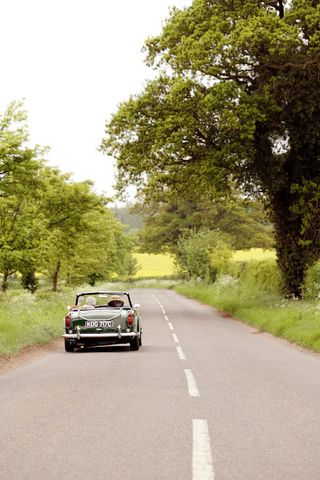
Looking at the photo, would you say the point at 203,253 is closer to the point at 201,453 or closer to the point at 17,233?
the point at 17,233

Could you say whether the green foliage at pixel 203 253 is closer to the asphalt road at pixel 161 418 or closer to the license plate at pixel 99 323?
the license plate at pixel 99 323

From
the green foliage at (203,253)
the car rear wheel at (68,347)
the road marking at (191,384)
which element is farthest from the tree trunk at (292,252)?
the green foliage at (203,253)

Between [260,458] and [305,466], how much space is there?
1.28ft

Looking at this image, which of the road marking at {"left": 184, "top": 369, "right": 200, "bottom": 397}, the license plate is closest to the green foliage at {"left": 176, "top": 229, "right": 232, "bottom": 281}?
the license plate

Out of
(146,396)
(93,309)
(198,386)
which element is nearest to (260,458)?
(146,396)

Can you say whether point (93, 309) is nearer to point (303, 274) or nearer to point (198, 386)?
point (198, 386)

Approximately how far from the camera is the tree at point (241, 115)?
23266mm

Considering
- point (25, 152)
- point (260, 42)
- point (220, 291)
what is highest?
point (260, 42)

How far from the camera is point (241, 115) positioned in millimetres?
23422

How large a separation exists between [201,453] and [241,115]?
65.3ft

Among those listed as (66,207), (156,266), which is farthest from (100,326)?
(156,266)

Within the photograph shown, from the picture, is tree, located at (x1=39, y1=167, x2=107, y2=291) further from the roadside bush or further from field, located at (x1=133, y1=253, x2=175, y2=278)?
field, located at (x1=133, y1=253, x2=175, y2=278)

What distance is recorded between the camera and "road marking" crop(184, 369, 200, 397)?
816 centimetres

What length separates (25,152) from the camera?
24.7m
